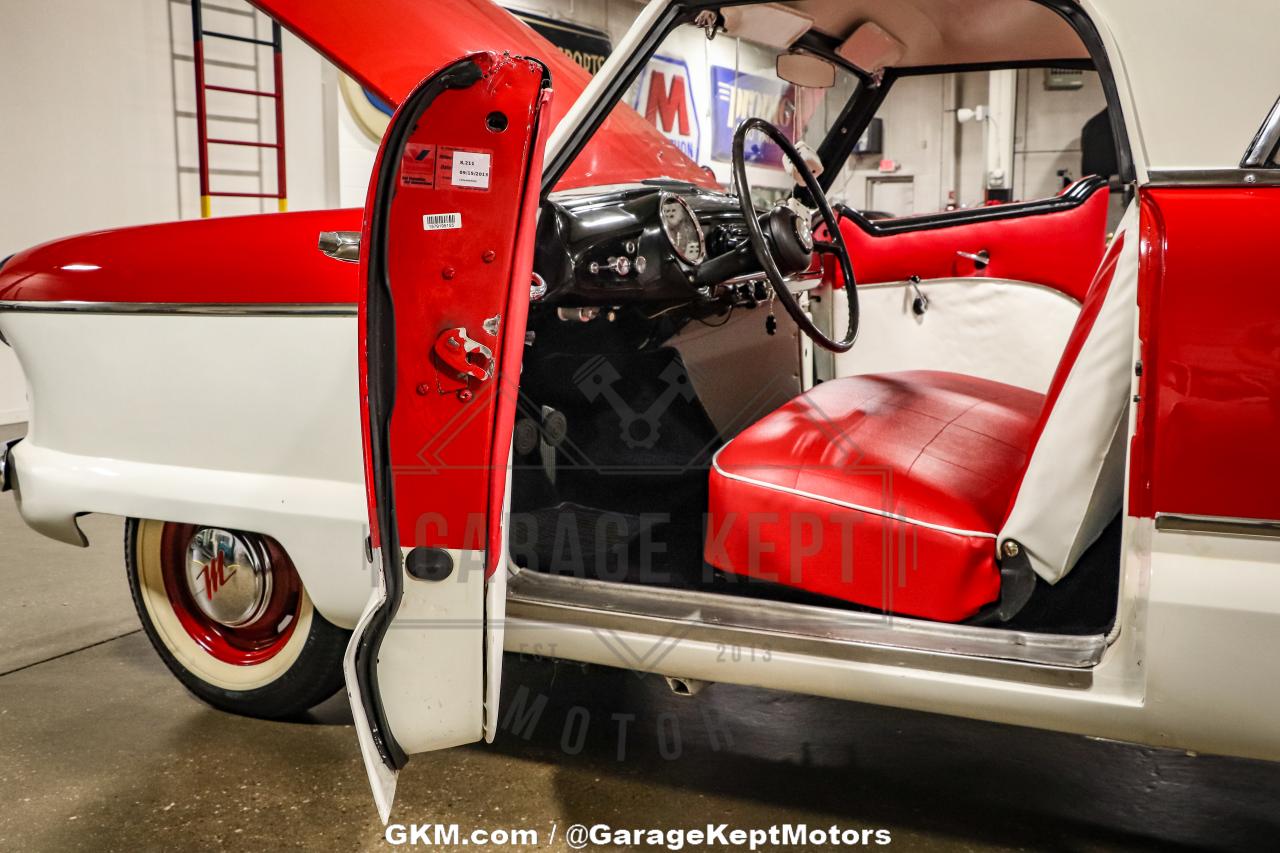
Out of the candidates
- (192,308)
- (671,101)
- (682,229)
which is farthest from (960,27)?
(671,101)

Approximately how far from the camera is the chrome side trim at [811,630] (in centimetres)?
170

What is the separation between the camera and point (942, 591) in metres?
1.82

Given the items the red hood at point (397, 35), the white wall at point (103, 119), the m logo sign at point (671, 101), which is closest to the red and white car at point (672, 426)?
the red hood at point (397, 35)

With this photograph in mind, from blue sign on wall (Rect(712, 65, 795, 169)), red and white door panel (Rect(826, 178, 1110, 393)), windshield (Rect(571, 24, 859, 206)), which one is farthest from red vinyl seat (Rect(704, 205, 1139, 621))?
blue sign on wall (Rect(712, 65, 795, 169))

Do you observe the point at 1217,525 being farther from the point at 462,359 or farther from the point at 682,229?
the point at 682,229

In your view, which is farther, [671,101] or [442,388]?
[671,101]

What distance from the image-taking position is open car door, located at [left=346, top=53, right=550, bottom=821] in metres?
1.67

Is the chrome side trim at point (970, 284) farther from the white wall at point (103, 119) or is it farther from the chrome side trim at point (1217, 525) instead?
the white wall at point (103, 119)

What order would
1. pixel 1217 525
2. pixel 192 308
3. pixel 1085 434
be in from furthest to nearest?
pixel 192 308
pixel 1085 434
pixel 1217 525

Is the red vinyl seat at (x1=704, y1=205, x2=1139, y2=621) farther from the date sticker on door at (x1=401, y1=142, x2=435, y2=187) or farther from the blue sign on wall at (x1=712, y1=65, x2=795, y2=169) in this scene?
the blue sign on wall at (x1=712, y1=65, x2=795, y2=169)

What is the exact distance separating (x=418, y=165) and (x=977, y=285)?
2024 mm

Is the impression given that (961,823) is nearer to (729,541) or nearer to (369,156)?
(729,541)

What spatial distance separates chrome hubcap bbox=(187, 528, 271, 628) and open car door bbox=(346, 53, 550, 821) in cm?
75

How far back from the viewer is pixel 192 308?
7.29 ft
